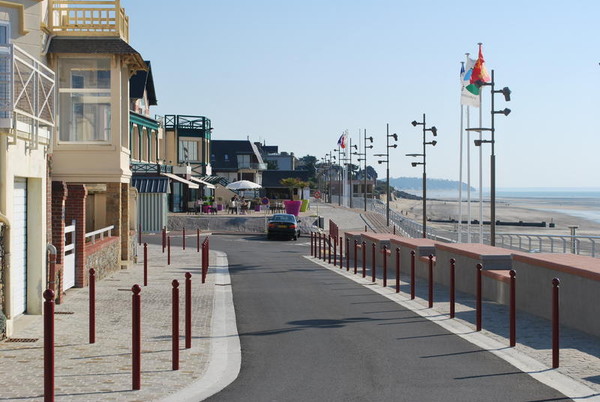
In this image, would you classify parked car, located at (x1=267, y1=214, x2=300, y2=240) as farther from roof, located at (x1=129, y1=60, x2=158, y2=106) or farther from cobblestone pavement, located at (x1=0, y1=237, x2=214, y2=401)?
cobblestone pavement, located at (x1=0, y1=237, x2=214, y2=401)

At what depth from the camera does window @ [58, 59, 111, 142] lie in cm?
1906

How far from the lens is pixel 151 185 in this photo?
4156 cm

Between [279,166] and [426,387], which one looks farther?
[279,166]

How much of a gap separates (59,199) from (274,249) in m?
19.3

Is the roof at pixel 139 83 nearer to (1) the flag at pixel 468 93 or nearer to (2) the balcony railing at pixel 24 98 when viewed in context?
(1) the flag at pixel 468 93

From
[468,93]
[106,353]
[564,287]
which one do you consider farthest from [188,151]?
[106,353]

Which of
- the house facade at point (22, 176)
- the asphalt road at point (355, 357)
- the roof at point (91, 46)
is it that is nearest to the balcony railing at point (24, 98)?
the house facade at point (22, 176)

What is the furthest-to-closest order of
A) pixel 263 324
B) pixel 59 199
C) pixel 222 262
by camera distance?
pixel 222 262 → pixel 59 199 → pixel 263 324

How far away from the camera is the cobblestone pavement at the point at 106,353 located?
862 cm

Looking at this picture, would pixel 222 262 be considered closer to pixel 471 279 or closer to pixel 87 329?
pixel 471 279

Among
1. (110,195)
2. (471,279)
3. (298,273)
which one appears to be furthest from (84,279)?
(471,279)

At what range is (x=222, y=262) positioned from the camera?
27297 mm

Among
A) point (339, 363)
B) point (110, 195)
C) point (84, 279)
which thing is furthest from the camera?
point (110, 195)

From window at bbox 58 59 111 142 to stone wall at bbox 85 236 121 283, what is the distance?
269 cm
